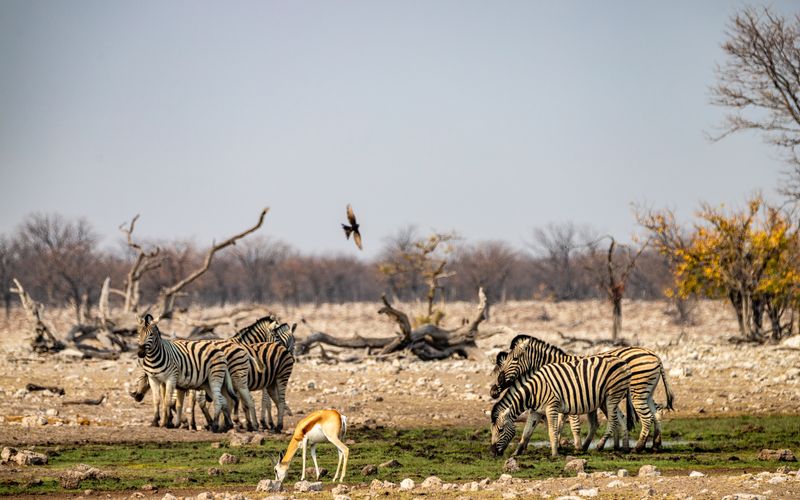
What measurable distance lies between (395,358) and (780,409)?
10.7m

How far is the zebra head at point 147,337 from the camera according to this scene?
14.4m

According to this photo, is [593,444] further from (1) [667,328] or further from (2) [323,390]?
(1) [667,328]

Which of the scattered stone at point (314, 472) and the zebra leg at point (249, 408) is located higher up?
the zebra leg at point (249, 408)

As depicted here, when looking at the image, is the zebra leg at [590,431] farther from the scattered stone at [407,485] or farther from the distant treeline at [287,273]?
the distant treeline at [287,273]

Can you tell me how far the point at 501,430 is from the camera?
13.0m

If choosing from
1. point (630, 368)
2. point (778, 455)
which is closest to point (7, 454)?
point (630, 368)

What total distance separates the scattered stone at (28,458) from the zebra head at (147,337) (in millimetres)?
3022

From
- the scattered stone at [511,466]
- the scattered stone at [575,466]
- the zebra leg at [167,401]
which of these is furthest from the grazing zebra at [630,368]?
the zebra leg at [167,401]

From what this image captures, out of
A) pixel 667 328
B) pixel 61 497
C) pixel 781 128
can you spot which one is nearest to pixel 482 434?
pixel 61 497

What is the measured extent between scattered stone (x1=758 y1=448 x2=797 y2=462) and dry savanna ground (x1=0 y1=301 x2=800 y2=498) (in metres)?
0.40

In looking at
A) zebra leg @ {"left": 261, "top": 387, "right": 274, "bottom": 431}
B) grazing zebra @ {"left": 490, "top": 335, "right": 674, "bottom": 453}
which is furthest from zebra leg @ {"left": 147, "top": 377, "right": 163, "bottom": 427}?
grazing zebra @ {"left": 490, "top": 335, "right": 674, "bottom": 453}

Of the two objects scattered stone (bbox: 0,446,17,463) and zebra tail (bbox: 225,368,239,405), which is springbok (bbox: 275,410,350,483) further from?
zebra tail (bbox: 225,368,239,405)

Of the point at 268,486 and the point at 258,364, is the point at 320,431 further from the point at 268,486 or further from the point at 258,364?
the point at 258,364

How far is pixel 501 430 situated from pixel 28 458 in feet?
18.7
